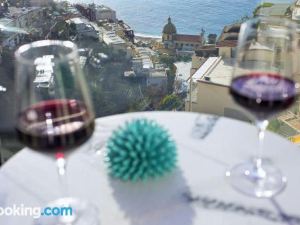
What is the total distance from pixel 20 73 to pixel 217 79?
1.09 m

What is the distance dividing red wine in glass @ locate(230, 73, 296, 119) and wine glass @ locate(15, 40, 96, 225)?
28 centimetres

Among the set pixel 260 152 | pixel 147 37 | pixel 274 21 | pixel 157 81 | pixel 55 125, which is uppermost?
pixel 274 21

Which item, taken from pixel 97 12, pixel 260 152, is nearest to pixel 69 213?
pixel 260 152

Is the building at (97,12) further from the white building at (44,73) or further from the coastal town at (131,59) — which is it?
the white building at (44,73)

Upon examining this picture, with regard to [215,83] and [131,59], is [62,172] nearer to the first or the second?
[215,83]

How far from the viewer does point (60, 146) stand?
0.63 metres

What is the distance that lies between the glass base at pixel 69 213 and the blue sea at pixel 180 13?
1.80 meters

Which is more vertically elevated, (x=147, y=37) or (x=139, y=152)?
(x=139, y=152)

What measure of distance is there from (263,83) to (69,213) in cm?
43

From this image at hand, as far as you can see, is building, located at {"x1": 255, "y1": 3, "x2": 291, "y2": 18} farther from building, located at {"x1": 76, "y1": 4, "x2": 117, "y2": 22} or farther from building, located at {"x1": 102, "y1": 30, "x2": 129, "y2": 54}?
building, located at {"x1": 76, "y1": 4, "x2": 117, "y2": 22}

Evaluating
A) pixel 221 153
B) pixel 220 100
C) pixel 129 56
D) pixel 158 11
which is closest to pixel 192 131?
pixel 221 153

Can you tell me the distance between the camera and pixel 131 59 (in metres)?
1.95

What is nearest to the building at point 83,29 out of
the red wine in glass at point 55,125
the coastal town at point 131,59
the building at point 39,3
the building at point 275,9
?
the coastal town at point 131,59

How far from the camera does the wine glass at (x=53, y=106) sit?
0.63m
